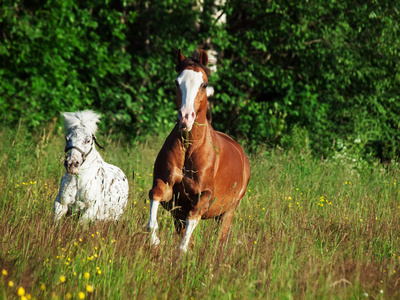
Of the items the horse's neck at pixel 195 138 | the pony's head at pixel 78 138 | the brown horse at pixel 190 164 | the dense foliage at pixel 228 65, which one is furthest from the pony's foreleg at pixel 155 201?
the dense foliage at pixel 228 65

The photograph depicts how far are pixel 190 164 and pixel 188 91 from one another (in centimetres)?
72

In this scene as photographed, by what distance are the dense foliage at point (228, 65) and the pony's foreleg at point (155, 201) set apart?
7.03m

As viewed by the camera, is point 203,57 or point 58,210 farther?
point 58,210

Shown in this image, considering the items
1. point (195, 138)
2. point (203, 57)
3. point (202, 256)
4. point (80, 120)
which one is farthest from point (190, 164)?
point (80, 120)

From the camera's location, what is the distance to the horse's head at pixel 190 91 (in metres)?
4.00

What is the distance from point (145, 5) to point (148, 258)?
927cm

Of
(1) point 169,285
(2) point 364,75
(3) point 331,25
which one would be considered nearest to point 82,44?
(3) point 331,25

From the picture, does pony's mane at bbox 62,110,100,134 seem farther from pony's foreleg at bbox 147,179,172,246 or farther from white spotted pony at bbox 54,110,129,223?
pony's foreleg at bbox 147,179,172,246

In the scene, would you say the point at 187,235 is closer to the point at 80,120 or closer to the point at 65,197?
the point at 65,197

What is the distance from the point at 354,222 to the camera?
5.89 metres

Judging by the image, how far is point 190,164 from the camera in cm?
444

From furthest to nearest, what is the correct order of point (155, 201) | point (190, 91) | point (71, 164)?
point (71, 164) → point (155, 201) → point (190, 91)

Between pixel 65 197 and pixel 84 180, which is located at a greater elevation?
pixel 84 180

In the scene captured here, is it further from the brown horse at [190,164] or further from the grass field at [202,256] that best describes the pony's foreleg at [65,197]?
the brown horse at [190,164]
